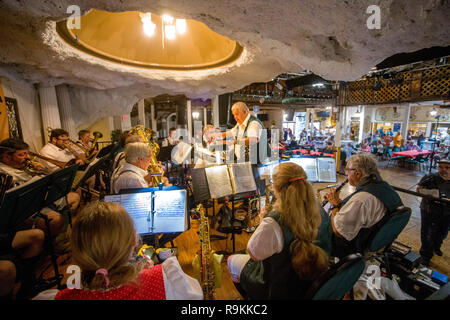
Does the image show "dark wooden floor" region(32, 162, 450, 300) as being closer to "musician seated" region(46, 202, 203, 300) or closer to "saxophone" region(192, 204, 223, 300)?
"saxophone" region(192, 204, 223, 300)

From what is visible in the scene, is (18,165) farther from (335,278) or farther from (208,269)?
(335,278)

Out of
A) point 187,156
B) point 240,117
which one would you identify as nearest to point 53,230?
point 187,156

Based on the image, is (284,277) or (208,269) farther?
(208,269)

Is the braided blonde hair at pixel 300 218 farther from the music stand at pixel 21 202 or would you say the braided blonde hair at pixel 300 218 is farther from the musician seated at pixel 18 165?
the musician seated at pixel 18 165

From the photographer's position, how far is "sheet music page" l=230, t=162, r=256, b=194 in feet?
10.1

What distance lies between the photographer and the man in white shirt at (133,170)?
2594 mm

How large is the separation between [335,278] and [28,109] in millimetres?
6643

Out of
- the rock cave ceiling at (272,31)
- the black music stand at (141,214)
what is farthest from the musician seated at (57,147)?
the black music stand at (141,214)

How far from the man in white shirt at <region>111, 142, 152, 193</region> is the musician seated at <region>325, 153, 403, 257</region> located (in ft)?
8.19

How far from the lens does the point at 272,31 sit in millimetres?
2332

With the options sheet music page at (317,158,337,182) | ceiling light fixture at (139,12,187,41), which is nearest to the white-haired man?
sheet music page at (317,158,337,182)

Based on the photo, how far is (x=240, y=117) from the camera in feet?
13.5

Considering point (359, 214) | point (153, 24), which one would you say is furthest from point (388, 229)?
point (153, 24)
